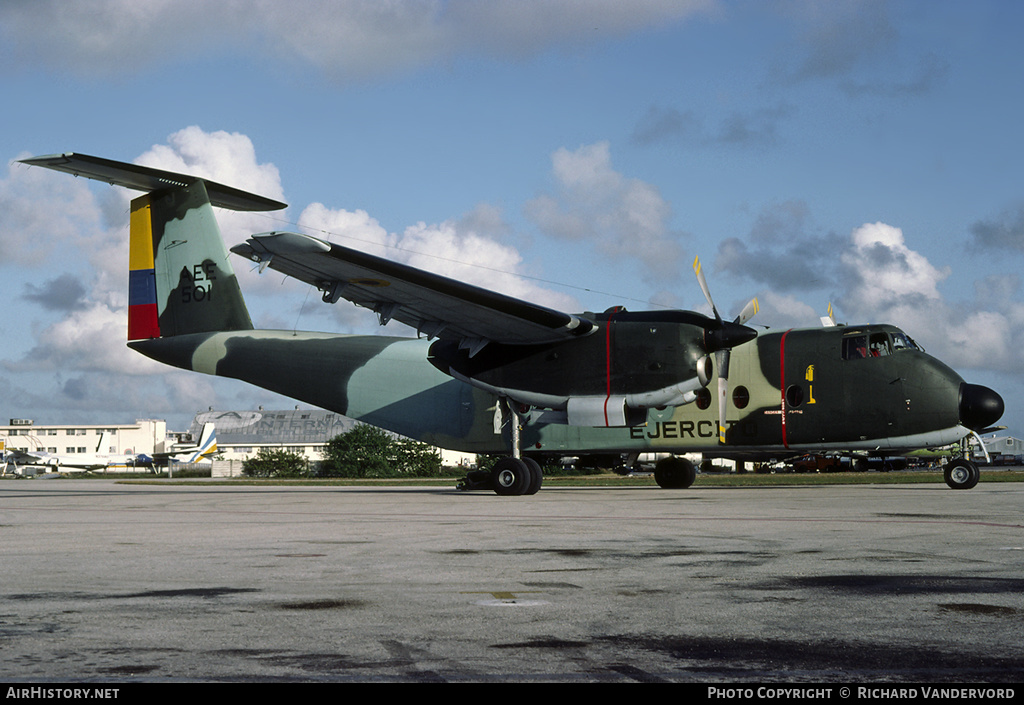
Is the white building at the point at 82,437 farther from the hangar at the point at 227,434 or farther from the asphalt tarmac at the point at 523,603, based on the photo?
the asphalt tarmac at the point at 523,603

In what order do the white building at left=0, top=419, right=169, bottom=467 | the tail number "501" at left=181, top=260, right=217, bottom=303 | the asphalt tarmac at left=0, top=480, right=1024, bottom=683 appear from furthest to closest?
the white building at left=0, top=419, right=169, bottom=467 < the tail number "501" at left=181, top=260, right=217, bottom=303 < the asphalt tarmac at left=0, top=480, right=1024, bottom=683

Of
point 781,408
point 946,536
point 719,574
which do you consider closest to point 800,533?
point 946,536

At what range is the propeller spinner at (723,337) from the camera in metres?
20.7

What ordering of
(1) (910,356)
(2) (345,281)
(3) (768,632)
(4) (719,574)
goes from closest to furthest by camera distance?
(3) (768,632) < (4) (719,574) < (2) (345,281) < (1) (910,356)

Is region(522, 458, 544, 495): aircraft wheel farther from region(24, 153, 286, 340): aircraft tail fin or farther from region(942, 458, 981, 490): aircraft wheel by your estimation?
region(942, 458, 981, 490): aircraft wheel

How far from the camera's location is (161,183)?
25.0 metres

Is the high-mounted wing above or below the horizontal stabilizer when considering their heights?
below

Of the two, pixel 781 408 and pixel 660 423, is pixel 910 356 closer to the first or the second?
pixel 781 408

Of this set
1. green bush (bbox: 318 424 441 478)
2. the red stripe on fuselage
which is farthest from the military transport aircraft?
green bush (bbox: 318 424 441 478)

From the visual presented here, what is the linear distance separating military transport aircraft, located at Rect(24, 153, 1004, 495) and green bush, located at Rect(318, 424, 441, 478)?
4376cm

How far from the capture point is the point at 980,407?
21188 mm

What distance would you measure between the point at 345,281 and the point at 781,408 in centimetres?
1101

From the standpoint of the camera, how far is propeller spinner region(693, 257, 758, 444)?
20.7 m

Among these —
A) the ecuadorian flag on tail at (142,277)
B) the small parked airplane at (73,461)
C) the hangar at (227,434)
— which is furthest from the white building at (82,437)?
the ecuadorian flag on tail at (142,277)
